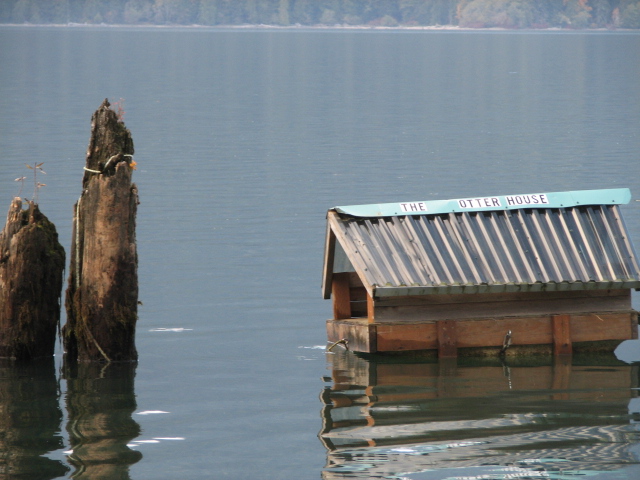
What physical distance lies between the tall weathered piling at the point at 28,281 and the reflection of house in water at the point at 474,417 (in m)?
4.27

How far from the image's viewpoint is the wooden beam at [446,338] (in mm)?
17234

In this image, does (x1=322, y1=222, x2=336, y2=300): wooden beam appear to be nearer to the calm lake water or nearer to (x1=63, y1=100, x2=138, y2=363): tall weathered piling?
the calm lake water

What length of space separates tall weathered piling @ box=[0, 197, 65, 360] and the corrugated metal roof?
411cm

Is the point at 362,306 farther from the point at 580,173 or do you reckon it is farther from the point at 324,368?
the point at 580,173

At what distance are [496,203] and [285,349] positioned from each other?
13.2 ft

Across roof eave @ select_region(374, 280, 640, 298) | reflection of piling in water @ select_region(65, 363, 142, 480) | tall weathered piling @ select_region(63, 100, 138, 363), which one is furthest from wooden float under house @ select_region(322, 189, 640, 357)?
reflection of piling in water @ select_region(65, 363, 142, 480)

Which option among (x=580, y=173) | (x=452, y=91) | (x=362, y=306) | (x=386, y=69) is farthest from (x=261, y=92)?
(x=362, y=306)

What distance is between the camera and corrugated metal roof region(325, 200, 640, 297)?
16.9m

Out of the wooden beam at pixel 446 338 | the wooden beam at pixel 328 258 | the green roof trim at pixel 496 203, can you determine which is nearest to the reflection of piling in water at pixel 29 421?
the wooden beam at pixel 328 258

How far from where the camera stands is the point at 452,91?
10319 centimetres

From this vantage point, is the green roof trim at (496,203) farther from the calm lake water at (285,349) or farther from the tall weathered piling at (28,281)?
the tall weathered piling at (28,281)

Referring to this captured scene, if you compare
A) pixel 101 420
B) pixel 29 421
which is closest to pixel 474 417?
pixel 101 420

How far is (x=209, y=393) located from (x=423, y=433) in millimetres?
3415

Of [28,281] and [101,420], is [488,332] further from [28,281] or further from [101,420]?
[28,281]
